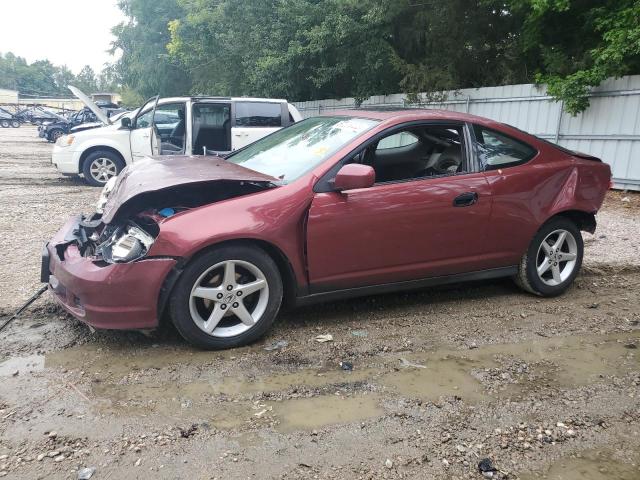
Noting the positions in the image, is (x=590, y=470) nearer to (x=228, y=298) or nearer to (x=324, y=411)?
(x=324, y=411)

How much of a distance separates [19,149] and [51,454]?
765 inches

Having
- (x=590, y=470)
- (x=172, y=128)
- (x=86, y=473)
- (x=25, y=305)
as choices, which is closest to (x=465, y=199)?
(x=590, y=470)

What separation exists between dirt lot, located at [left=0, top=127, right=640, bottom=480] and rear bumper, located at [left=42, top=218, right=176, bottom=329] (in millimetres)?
277

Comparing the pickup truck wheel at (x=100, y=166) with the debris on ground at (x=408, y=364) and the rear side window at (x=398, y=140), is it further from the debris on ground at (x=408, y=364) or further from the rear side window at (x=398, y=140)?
the debris on ground at (x=408, y=364)

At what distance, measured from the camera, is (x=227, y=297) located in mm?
3381

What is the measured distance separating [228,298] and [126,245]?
75cm

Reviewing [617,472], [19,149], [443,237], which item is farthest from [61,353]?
[19,149]

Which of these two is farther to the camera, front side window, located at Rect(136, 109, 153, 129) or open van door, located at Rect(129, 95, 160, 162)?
front side window, located at Rect(136, 109, 153, 129)

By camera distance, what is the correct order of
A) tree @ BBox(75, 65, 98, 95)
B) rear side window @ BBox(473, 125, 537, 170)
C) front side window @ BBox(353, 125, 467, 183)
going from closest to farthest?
front side window @ BBox(353, 125, 467, 183), rear side window @ BBox(473, 125, 537, 170), tree @ BBox(75, 65, 98, 95)

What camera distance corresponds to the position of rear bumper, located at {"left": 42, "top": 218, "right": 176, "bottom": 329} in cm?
316

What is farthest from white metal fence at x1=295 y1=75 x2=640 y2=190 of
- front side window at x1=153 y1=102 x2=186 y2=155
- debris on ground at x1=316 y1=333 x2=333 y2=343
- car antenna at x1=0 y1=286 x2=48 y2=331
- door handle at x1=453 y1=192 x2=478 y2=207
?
car antenna at x1=0 y1=286 x2=48 y2=331

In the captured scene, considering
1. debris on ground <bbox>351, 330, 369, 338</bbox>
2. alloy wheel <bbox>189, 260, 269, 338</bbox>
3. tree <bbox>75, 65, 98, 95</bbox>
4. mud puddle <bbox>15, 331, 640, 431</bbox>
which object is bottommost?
mud puddle <bbox>15, 331, 640, 431</bbox>

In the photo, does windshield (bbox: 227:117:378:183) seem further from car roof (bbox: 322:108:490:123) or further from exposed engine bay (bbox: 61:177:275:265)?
exposed engine bay (bbox: 61:177:275:265)

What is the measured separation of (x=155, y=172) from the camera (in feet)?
12.7
